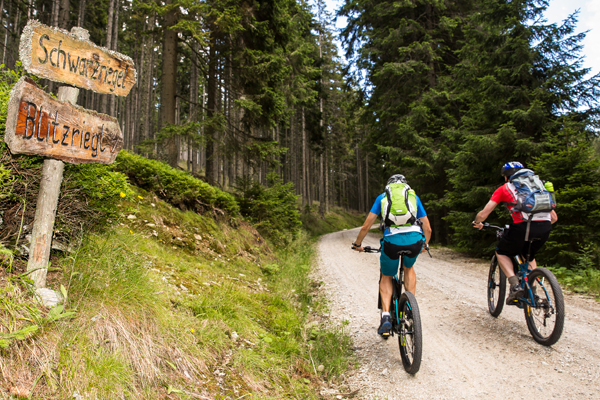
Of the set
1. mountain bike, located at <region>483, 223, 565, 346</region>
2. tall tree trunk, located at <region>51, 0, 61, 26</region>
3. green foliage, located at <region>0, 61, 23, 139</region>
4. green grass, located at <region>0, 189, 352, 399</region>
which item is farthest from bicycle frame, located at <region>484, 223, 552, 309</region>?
tall tree trunk, located at <region>51, 0, 61, 26</region>

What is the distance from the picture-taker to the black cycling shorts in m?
4.00

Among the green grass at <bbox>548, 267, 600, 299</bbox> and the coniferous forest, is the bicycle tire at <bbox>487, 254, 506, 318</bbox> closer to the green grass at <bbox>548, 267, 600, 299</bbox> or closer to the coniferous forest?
the green grass at <bbox>548, 267, 600, 299</bbox>

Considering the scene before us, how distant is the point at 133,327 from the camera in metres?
2.65

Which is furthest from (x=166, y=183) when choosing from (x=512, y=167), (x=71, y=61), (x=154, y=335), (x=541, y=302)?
(x=541, y=302)

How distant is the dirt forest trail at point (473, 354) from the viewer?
9.84 feet

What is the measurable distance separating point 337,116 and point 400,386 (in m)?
35.4

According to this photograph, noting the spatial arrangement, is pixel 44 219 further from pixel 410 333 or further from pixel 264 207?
pixel 264 207

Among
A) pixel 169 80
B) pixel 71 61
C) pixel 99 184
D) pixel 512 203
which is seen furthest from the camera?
pixel 169 80

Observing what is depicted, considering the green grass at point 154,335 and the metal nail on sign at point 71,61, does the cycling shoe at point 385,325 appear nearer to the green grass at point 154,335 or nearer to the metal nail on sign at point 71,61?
the green grass at point 154,335

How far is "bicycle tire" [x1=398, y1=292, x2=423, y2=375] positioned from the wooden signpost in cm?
320

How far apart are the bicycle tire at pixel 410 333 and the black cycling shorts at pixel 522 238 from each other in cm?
186

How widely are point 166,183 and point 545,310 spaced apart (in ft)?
22.5

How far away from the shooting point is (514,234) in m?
4.20

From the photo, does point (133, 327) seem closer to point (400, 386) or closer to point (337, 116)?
point (400, 386)
